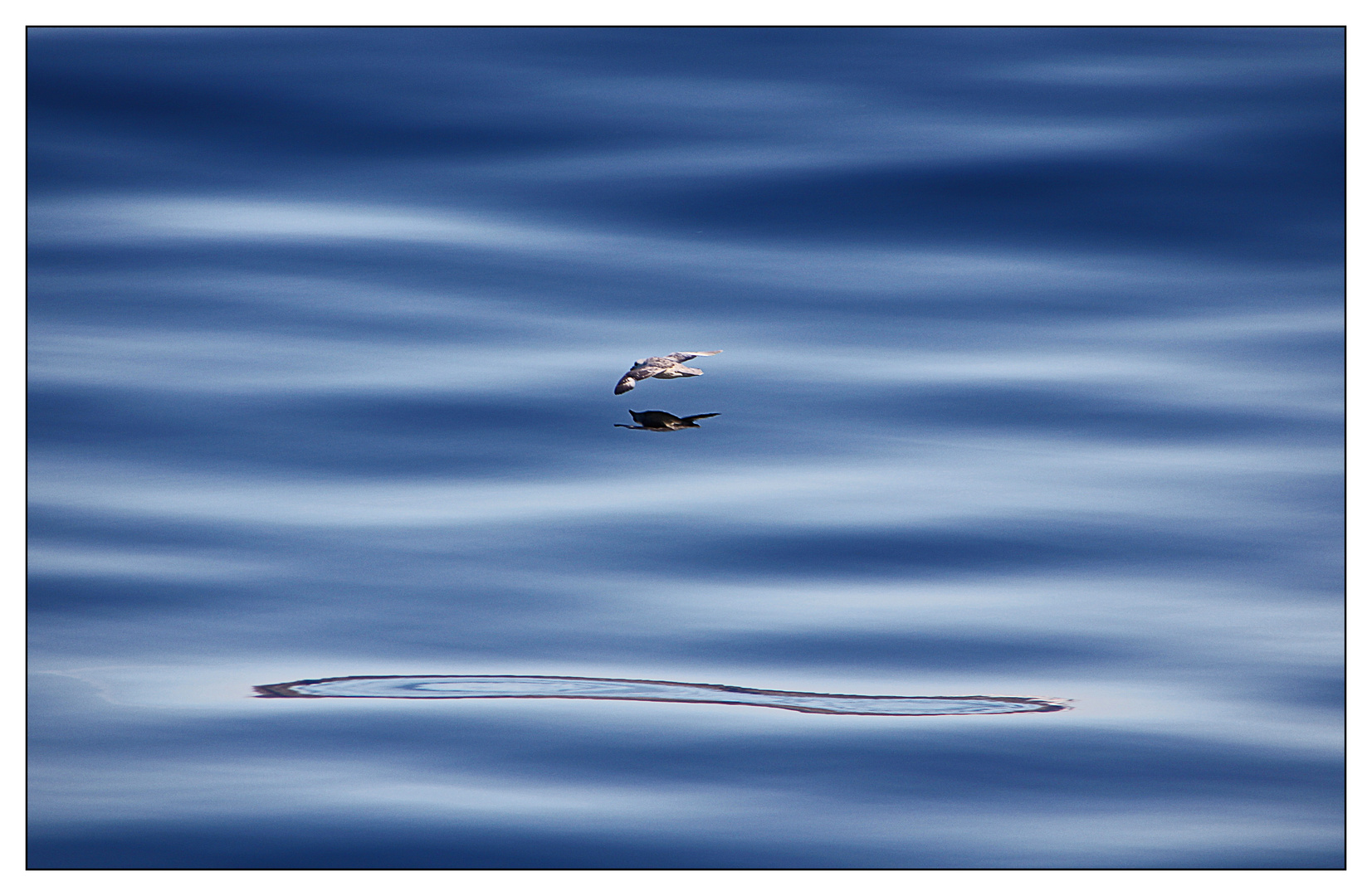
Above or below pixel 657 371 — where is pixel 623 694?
below

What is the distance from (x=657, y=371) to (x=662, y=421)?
0.15 metres

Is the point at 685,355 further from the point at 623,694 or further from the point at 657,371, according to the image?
the point at 623,694

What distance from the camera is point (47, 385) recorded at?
162 inches

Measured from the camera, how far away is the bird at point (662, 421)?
4.14 metres

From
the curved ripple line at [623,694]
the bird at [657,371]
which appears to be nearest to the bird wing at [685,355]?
the bird at [657,371]

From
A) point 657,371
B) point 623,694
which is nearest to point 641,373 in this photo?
point 657,371

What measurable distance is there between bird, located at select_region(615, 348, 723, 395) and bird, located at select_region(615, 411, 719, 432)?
0.10 meters

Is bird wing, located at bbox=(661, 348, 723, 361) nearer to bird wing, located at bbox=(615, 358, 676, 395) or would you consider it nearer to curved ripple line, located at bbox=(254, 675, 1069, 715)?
bird wing, located at bbox=(615, 358, 676, 395)

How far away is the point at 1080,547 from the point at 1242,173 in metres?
1.26

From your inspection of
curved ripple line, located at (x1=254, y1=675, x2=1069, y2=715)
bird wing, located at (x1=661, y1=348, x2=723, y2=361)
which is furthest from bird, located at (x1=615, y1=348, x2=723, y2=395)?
curved ripple line, located at (x1=254, y1=675, x2=1069, y2=715)

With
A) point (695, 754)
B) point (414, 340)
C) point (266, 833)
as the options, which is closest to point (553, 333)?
point (414, 340)

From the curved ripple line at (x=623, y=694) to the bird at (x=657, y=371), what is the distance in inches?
34.0

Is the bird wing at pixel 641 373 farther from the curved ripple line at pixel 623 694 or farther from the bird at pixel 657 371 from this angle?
the curved ripple line at pixel 623 694

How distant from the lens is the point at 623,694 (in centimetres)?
401
